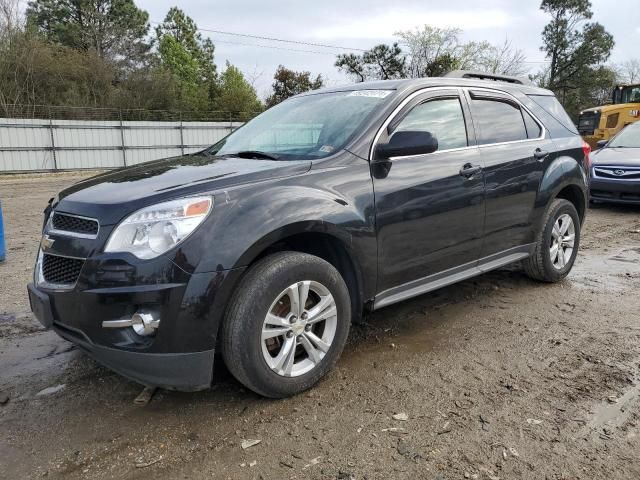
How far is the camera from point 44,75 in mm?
23781

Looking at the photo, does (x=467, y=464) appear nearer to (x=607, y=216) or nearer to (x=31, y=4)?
(x=607, y=216)

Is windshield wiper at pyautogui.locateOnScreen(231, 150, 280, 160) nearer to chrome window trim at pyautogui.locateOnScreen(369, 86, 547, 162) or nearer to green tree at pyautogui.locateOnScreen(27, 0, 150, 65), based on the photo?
chrome window trim at pyautogui.locateOnScreen(369, 86, 547, 162)

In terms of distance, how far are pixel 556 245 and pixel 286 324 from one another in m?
3.20

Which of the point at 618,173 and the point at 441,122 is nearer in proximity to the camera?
the point at 441,122

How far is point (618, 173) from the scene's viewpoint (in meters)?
9.05

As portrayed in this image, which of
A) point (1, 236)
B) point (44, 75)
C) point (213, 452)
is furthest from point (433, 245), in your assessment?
point (44, 75)

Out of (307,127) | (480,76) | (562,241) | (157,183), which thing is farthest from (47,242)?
(562,241)

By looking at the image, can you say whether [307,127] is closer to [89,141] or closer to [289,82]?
[89,141]

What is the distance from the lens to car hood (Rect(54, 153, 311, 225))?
8.47ft

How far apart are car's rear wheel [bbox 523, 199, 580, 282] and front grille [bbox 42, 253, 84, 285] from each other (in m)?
3.73

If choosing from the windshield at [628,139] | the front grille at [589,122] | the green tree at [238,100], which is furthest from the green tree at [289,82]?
the windshield at [628,139]

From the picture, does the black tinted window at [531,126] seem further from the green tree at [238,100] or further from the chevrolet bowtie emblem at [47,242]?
the green tree at [238,100]

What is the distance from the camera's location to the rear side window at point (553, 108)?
4.79m

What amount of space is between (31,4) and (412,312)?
137ft
